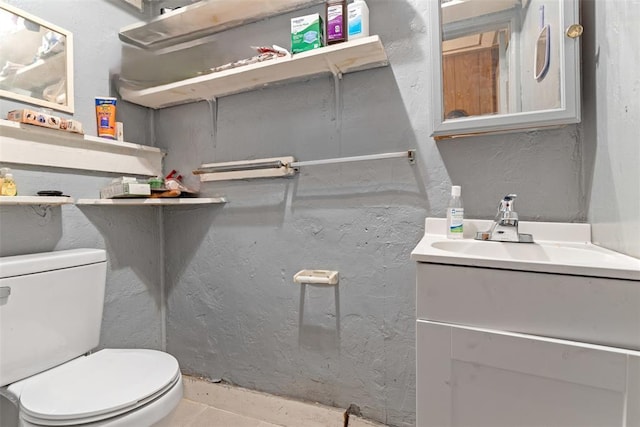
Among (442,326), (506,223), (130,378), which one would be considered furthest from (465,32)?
(130,378)

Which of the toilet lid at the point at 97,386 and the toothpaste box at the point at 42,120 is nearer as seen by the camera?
the toilet lid at the point at 97,386

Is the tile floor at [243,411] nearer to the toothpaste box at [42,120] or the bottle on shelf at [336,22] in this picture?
the toothpaste box at [42,120]

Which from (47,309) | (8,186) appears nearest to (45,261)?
(47,309)

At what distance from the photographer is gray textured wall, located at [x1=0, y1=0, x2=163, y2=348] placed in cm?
117

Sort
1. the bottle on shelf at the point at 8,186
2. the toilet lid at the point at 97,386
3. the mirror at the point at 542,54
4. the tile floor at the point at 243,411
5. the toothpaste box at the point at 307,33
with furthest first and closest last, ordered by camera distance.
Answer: the tile floor at the point at 243,411 → the toothpaste box at the point at 307,33 → the bottle on shelf at the point at 8,186 → the mirror at the point at 542,54 → the toilet lid at the point at 97,386

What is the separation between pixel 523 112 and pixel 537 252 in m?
0.43

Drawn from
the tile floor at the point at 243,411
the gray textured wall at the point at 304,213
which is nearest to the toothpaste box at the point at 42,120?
the gray textured wall at the point at 304,213

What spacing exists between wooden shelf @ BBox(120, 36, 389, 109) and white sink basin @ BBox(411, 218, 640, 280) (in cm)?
65

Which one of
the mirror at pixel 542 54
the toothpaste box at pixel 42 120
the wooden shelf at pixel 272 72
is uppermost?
the wooden shelf at pixel 272 72

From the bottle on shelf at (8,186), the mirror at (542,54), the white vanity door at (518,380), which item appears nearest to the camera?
the white vanity door at (518,380)

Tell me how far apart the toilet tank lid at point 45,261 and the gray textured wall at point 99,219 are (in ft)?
0.33

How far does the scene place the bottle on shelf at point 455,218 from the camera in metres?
1.02

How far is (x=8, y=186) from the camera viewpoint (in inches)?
41.4

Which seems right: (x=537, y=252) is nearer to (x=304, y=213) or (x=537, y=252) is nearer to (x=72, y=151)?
(x=304, y=213)
